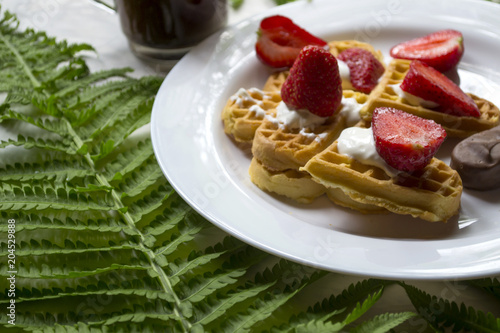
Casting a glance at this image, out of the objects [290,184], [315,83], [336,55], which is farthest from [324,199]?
[336,55]

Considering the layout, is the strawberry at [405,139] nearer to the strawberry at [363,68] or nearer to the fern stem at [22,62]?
the strawberry at [363,68]

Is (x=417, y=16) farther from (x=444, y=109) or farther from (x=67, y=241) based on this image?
(x=67, y=241)

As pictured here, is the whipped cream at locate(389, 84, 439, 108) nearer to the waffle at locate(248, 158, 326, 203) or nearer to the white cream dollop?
the white cream dollop

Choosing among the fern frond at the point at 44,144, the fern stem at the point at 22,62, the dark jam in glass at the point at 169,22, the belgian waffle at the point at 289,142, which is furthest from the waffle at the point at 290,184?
the fern stem at the point at 22,62

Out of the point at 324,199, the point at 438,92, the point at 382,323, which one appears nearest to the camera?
the point at 382,323

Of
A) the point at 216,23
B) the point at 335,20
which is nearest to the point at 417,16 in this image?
the point at 335,20

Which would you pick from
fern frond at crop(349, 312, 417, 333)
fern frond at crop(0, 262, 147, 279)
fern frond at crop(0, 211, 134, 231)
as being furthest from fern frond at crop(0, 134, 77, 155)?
fern frond at crop(349, 312, 417, 333)

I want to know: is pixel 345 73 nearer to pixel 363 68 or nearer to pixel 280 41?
pixel 363 68
